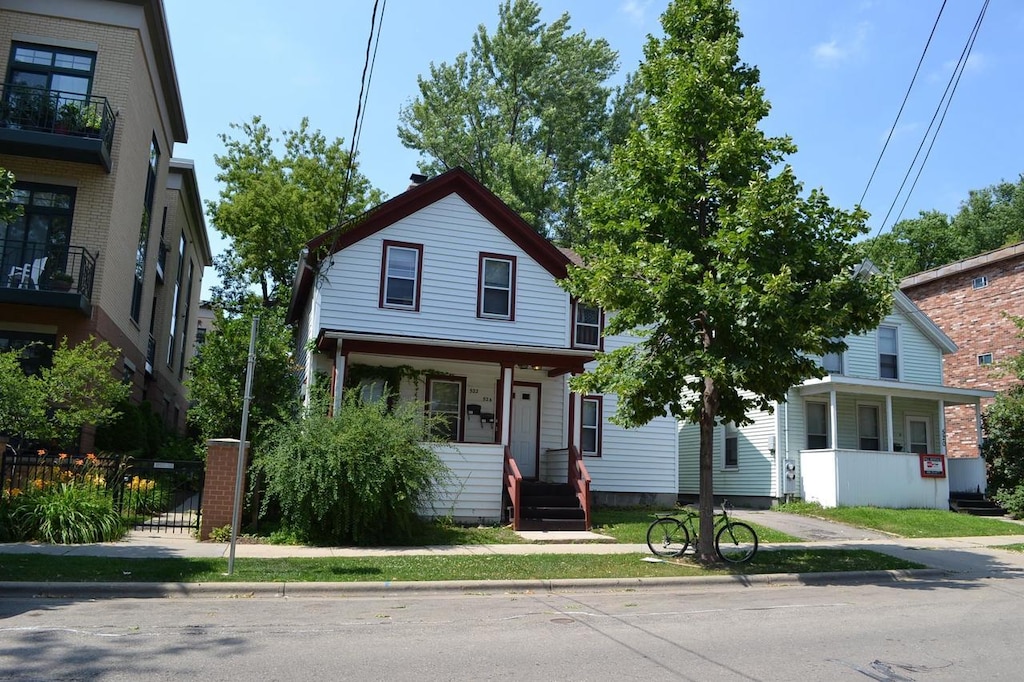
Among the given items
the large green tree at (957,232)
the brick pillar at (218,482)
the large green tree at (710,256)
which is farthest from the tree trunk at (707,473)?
the large green tree at (957,232)

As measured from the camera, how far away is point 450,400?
20016 mm

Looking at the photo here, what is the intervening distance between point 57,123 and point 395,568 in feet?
46.2

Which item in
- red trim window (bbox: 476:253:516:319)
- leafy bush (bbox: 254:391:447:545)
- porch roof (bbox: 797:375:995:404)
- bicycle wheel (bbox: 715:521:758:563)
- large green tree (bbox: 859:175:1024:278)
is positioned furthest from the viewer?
large green tree (bbox: 859:175:1024:278)

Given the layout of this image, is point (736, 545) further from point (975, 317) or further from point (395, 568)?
point (975, 317)

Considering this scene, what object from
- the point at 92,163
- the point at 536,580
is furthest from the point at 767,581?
the point at 92,163

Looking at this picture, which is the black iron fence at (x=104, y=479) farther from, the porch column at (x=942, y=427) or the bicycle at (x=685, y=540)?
the porch column at (x=942, y=427)

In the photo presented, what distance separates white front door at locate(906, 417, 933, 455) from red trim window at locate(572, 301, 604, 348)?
1160cm

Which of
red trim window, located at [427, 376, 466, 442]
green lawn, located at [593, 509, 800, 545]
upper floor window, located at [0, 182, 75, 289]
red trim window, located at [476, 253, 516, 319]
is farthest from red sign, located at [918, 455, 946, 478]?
upper floor window, located at [0, 182, 75, 289]

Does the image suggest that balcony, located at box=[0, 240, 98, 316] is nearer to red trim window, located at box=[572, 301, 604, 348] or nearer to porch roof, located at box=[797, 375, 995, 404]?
red trim window, located at box=[572, 301, 604, 348]

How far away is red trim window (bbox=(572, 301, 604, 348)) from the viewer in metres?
22.1

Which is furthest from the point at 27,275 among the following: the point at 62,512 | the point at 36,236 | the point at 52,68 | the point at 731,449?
the point at 731,449

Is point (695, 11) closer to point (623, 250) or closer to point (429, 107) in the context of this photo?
point (623, 250)

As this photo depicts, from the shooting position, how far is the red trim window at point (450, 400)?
1972 cm

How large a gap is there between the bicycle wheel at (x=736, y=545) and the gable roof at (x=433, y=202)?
7.33 m
